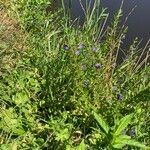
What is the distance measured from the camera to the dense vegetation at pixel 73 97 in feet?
10.1

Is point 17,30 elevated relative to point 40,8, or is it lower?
lower

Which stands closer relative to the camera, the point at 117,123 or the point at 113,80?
the point at 117,123

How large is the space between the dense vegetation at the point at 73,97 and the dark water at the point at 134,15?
1928 mm

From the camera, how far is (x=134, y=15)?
21.6 feet

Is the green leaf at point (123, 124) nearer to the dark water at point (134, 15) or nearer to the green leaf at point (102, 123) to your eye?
the green leaf at point (102, 123)

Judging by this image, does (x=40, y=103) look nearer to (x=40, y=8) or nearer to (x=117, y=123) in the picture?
(x=117, y=123)

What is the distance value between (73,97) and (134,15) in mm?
3383

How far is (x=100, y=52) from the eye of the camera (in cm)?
366

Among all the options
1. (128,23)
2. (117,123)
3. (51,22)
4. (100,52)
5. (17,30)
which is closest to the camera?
(117,123)

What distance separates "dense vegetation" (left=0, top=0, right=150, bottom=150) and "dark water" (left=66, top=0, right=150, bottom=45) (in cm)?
193

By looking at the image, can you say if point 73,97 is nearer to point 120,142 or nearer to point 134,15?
point 120,142

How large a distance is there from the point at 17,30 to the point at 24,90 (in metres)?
1.51

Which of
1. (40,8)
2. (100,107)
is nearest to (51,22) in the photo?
(40,8)

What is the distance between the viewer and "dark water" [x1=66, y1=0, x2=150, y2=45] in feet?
19.9
